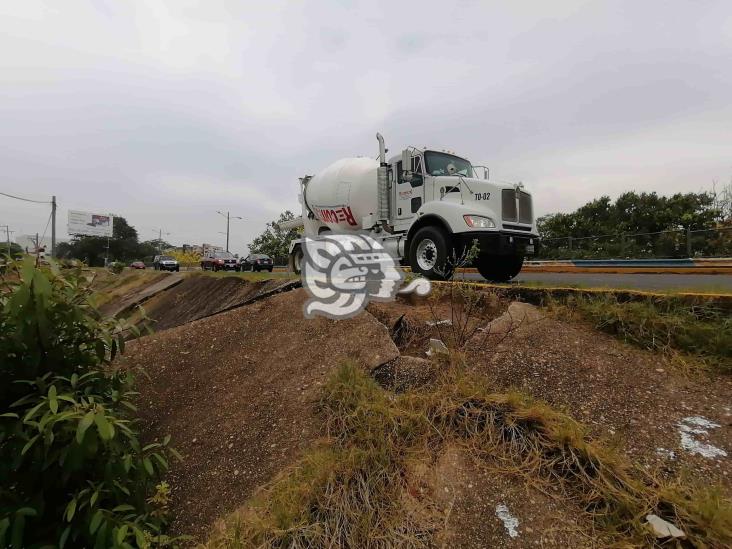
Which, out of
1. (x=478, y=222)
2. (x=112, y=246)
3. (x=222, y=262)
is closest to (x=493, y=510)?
(x=478, y=222)

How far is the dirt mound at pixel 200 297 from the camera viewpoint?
25.4 ft

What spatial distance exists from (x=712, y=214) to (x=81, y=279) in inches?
911

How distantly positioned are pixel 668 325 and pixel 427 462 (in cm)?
226

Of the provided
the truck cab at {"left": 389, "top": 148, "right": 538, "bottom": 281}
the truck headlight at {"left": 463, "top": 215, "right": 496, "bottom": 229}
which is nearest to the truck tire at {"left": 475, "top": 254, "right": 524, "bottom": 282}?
the truck cab at {"left": 389, "top": 148, "right": 538, "bottom": 281}

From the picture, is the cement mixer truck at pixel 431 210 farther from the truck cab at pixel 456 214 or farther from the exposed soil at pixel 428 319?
the exposed soil at pixel 428 319

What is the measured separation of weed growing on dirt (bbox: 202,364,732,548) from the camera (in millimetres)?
2053

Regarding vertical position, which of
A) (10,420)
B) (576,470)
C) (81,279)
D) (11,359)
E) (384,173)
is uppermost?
(384,173)

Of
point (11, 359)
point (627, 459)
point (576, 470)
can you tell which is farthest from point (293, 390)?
point (627, 459)

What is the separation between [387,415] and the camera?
2918 millimetres

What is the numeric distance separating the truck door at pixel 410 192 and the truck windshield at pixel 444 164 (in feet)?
0.67

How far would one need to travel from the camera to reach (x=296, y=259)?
11.3 meters

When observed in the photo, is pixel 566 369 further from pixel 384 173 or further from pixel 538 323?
pixel 384 173

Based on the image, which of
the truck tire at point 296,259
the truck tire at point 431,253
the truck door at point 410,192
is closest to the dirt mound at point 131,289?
the truck tire at point 296,259

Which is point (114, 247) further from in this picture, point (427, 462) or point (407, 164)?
point (427, 462)
